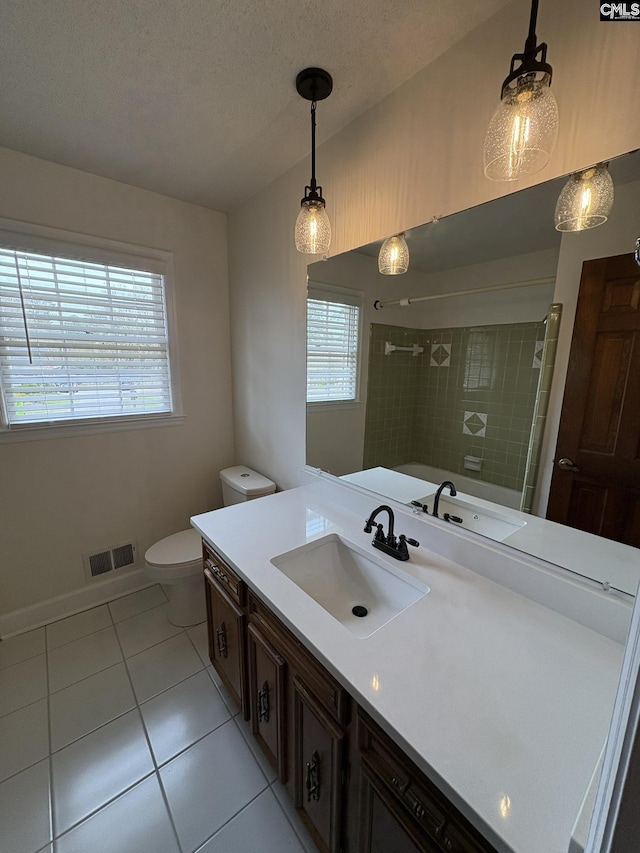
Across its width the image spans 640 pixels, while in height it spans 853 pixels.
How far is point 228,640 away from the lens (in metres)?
1.39

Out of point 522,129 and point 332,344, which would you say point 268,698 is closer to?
point 332,344

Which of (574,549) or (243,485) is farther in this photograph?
(243,485)

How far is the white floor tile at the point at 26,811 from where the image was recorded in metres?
1.08

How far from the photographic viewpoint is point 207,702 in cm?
154

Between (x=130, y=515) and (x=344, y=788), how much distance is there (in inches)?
75.7

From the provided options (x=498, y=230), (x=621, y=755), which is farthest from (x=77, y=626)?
(x=498, y=230)

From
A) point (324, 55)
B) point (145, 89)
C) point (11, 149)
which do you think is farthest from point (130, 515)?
point (324, 55)

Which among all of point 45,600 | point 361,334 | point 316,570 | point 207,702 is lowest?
point 207,702

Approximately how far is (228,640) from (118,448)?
138 cm

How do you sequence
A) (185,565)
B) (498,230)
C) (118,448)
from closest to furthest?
(498,230)
(185,565)
(118,448)

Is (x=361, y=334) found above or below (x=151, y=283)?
below

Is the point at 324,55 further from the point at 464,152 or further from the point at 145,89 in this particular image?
the point at 145,89

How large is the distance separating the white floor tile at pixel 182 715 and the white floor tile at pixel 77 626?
705 mm

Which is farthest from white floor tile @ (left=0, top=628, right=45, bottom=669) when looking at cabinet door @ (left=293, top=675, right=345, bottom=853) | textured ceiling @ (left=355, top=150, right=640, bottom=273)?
textured ceiling @ (left=355, top=150, right=640, bottom=273)
